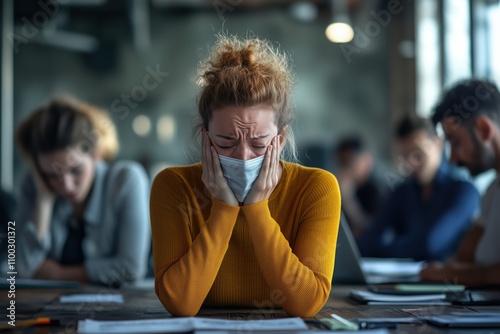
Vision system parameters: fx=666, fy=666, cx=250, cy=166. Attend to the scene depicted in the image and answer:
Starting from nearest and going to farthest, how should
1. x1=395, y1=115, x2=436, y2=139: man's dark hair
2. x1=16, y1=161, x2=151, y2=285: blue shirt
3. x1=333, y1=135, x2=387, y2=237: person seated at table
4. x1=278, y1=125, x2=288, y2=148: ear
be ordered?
1. x1=278, y1=125, x2=288, y2=148: ear
2. x1=16, y1=161, x2=151, y2=285: blue shirt
3. x1=395, y1=115, x2=436, y2=139: man's dark hair
4. x1=333, y1=135, x2=387, y2=237: person seated at table

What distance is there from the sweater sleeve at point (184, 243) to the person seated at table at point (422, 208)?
1903mm

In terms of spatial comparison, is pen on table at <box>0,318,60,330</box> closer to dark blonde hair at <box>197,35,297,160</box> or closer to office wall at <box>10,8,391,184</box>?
dark blonde hair at <box>197,35,297,160</box>

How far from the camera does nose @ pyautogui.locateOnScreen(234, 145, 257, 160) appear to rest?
1729mm

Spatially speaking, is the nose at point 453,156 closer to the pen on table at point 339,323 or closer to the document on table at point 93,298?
the pen on table at point 339,323

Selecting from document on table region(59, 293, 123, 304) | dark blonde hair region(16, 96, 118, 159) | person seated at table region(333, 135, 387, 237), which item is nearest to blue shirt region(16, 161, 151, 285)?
dark blonde hair region(16, 96, 118, 159)

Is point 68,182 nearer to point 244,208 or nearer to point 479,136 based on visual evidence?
point 244,208

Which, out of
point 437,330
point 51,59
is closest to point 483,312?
point 437,330

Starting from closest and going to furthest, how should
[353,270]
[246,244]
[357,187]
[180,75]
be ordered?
1. [246,244]
2. [353,270]
3. [357,187]
4. [180,75]

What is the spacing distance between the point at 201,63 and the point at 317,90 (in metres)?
6.31

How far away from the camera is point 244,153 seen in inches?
68.1

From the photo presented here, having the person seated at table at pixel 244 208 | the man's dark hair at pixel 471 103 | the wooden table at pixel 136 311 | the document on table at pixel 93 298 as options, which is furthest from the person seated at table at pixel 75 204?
the man's dark hair at pixel 471 103

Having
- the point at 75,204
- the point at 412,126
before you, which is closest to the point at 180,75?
the point at 412,126

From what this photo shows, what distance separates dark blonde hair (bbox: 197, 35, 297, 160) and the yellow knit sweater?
6.7 inches

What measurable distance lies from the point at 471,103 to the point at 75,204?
169 cm
